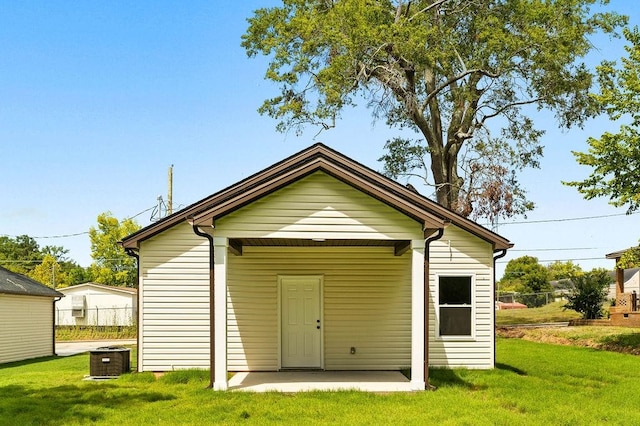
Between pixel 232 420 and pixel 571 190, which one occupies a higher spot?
pixel 571 190

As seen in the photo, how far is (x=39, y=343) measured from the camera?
856 inches

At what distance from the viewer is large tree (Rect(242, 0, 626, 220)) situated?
73.8 ft

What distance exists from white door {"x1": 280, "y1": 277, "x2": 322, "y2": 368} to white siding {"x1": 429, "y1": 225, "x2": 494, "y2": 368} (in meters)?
2.58

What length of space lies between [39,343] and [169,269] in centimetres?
1147

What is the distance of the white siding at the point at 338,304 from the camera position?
13.3 metres

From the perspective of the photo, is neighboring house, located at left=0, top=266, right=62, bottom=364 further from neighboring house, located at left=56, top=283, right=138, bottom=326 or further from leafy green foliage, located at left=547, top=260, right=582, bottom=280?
leafy green foliage, located at left=547, top=260, right=582, bottom=280

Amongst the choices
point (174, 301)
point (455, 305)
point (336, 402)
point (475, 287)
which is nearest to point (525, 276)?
point (475, 287)

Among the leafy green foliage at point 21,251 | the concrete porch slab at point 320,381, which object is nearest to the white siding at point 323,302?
the concrete porch slab at point 320,381

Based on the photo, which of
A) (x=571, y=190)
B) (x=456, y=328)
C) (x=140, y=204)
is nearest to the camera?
(x=456, y=328)

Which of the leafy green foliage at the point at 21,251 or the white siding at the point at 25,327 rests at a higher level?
the leafy green foliage at the point at 21,251

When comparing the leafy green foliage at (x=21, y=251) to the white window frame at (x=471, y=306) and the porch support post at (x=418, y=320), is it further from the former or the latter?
the porch support post at (x=418, y=320)

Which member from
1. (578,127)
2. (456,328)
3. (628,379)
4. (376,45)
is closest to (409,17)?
(376,45)

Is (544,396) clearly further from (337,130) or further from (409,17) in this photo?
(409,17)

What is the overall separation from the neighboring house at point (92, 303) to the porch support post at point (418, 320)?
85.4 feet
